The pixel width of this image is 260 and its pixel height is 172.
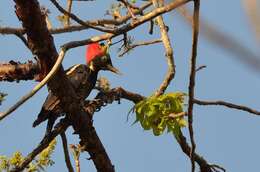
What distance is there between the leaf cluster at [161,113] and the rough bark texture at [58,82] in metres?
0.67

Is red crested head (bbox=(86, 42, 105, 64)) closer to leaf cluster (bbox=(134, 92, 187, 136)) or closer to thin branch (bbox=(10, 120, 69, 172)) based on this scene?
thin branch (bbox=(10, 120, 69, 172))

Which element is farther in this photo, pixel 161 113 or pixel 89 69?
pixel 89 69

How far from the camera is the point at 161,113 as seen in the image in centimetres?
298

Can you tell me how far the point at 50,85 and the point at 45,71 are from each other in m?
0.10

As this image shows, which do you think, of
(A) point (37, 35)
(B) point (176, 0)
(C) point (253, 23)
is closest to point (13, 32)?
(A) point (37, 35)

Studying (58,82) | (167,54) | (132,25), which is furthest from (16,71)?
(132,25)

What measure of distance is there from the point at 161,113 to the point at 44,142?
1255 millimetres

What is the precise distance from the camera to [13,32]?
3.40 m

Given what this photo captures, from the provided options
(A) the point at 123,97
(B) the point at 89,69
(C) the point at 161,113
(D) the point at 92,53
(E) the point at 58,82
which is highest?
(D) the point at 92,53

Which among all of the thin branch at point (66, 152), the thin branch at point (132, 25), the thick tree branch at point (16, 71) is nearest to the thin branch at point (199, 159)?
the thin branch at point (66, 152)

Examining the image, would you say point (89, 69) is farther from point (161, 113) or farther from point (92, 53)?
point (161, 113)

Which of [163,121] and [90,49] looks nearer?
[163,121]

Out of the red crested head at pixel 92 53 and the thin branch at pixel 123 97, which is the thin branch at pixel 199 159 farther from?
the red crested head at pixel 92 53

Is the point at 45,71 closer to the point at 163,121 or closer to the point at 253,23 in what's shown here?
the point at 163,121
